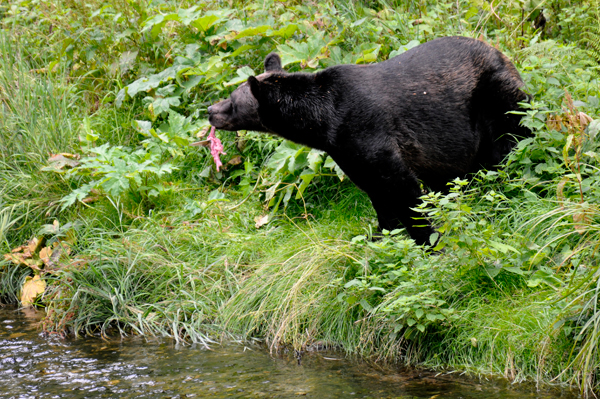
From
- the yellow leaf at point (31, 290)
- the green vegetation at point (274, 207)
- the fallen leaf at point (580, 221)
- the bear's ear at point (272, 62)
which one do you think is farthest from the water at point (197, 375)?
the bear's ear at point (272, 62)

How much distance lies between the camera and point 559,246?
395 centimetres

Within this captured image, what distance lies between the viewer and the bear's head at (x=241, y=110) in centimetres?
542

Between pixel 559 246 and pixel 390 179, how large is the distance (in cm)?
127

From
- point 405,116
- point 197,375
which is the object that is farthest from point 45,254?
point 405,116

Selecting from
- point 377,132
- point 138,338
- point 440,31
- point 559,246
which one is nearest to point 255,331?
point 138,338

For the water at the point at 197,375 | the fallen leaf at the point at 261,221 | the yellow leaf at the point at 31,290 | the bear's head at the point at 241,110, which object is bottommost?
the water at the point at 197,375

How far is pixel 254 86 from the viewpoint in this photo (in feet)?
16.5

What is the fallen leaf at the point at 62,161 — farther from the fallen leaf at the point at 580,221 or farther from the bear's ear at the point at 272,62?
the fallen leaf at the point at 580,221

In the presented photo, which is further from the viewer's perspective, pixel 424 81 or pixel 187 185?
pixel 187 185

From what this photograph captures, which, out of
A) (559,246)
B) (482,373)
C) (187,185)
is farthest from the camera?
(187,185)

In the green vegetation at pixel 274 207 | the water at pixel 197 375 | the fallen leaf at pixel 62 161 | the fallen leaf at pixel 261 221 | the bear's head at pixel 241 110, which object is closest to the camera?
the water at pixel 197 375

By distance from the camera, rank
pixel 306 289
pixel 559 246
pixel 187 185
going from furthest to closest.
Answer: pixel 187 185 < pixel 306 289 < pixel 559 246

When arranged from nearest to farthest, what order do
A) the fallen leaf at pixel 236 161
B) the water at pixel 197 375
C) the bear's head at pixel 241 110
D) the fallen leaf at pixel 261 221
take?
the water at pixel 197 375 < the bear's head at pixel 241 110 < the fallen leaf at pixel 261 221 < the fallen leaf at pixel 236 161

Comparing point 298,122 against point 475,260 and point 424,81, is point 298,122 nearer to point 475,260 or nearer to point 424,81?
point 424,81
